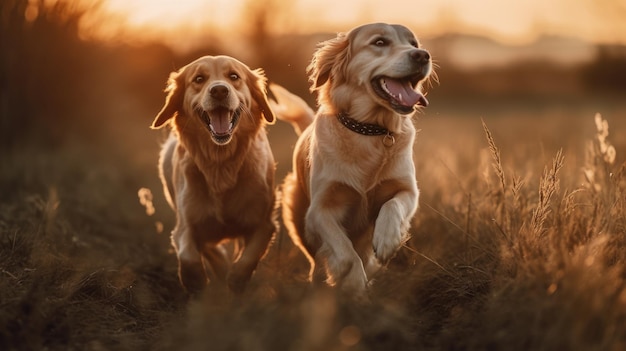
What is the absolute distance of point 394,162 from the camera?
4348mm

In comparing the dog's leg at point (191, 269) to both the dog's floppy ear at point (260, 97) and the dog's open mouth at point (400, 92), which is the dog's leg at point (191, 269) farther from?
the dog's open mouth at point (400, 92)

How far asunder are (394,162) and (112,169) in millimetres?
6471

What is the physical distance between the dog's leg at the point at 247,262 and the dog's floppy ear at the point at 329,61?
1.02m

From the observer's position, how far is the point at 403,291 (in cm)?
351

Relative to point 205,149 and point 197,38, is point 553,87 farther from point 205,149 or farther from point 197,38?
point 205,149

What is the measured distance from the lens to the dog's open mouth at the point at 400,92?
13.6ft

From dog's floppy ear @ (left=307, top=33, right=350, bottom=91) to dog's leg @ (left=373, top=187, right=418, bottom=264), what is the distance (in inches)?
36.6

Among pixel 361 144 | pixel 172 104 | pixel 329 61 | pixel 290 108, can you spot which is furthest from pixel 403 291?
pixel 290 108

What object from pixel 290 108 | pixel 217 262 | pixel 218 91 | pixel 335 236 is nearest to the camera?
pixel 335 236

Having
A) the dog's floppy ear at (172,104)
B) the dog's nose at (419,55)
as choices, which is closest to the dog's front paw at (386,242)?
the dog's nose at (419,55)

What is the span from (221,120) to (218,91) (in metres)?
0.25

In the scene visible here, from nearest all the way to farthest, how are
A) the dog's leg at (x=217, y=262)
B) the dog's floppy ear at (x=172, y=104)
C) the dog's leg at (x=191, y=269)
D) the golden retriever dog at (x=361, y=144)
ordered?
the golden retriever dog at (x=361, y=144), the dog's leg at (x=191, y=269), the dog's floppy ear at (x=172, y=104), the dog's leg at (x=217, y=262)

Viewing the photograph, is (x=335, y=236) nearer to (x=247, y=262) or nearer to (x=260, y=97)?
(x=247, y=262)

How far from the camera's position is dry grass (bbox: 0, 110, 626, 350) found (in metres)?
2.65
